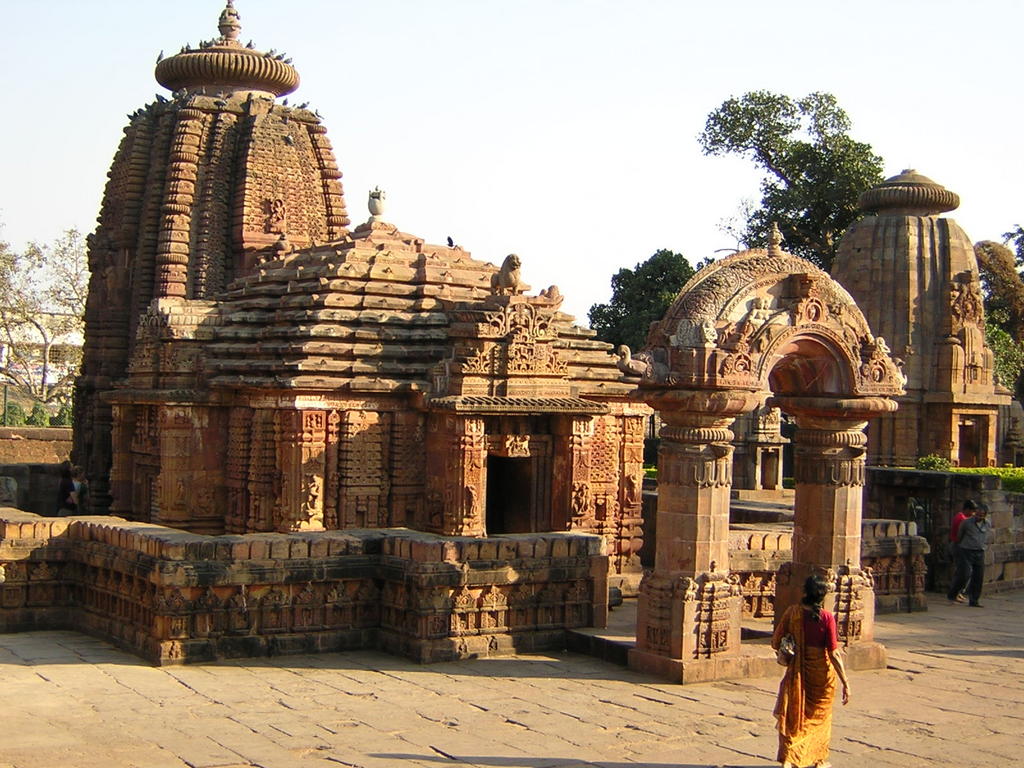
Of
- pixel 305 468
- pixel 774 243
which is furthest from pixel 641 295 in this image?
pixel 774 243

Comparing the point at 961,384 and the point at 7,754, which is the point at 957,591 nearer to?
the point at 7,754

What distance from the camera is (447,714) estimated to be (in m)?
9.58

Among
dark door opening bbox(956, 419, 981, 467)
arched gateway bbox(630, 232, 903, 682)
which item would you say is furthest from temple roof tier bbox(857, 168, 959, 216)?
arched gateway bbox(630, 232, 903, 682)

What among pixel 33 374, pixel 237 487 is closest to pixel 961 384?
pixel 237 487

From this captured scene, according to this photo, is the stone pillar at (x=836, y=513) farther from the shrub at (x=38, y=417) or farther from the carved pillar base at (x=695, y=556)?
the shrub at (x=38, y=417)

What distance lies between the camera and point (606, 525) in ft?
58.4

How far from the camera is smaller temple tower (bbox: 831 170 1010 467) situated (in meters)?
30.6

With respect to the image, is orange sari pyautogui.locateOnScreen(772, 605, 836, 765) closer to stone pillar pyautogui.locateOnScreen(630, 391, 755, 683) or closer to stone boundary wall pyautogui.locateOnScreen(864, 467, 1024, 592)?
stone pillar pyautogui.locateOnScreen(630, 391, 755, 683)

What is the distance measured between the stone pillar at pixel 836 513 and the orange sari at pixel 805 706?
3.48 m

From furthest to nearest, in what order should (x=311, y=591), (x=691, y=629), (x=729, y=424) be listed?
(x=311, y=591), (x=729, y=424), (x=691, y=629)

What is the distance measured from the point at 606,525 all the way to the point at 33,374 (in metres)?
37.8

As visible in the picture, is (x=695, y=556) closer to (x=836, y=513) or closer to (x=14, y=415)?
(x=836, y=513)

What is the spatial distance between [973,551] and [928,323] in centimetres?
1548

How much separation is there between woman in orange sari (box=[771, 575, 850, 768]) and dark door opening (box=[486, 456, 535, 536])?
341 inches
